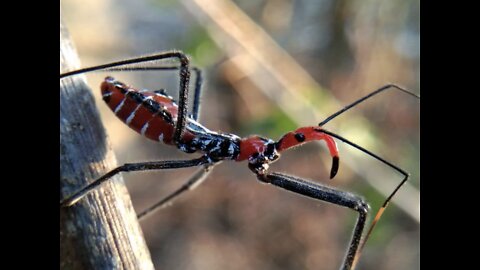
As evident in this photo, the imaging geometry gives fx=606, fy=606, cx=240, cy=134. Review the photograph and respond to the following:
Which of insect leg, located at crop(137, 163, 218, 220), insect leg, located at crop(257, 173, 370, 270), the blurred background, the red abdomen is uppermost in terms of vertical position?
the blurred background

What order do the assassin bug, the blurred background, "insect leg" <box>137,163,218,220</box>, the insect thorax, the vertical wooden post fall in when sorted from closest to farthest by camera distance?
the vertical wooden post, the assassin bug, the insect thorax, "insect leg" <box>137,163,218,220</box>, the blurred background

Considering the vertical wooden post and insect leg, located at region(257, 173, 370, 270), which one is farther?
insect leg, located at region(257, 173, 370, 270)

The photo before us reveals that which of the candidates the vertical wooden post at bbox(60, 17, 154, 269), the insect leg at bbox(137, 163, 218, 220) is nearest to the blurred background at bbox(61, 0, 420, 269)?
the insect leg at bbox(137, 163, 218, 220)

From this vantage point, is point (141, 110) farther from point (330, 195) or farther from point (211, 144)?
point (330, 195)

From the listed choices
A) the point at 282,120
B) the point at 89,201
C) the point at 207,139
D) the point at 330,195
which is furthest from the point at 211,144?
the point at 282,120

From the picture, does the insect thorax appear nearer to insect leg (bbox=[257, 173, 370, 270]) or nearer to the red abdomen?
the red abdomen

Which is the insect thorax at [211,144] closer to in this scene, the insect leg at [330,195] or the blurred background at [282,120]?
the insect leg at [330,195]
